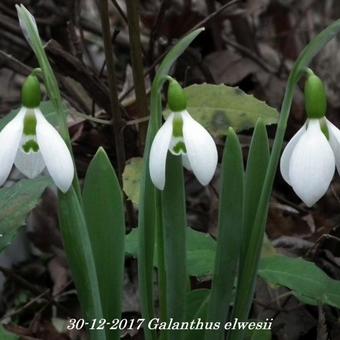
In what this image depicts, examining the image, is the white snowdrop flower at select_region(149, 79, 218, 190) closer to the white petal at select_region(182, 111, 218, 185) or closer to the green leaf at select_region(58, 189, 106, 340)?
the white petal at select_region(182, 111, 218, 185)

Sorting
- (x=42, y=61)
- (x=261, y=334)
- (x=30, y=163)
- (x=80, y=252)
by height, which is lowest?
(x=261, y=334)

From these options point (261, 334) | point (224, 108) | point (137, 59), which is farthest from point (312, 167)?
point (137, 59)

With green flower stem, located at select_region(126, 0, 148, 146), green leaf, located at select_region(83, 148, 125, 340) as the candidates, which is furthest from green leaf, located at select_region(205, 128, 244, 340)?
green flower stem, located at select_region(126, 0, 148, 146)

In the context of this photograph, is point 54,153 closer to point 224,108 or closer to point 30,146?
point 30,146

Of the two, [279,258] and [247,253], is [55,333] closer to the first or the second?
[279,258]

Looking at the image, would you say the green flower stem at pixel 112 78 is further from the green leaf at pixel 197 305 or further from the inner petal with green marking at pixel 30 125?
the inner petal with green marking at pixel 30 125

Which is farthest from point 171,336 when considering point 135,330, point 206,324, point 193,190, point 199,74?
point 199,74
